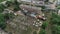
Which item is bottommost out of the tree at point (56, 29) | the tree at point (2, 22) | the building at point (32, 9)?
the tree at point (56, 29)

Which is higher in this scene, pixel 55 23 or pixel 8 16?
pixel 8 16

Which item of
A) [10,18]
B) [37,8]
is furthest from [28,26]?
[37,8]

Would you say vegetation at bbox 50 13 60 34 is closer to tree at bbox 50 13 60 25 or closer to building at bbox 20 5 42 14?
tree at bbox 50 13 60 25

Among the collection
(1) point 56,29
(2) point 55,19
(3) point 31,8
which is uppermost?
(3) point 31,8

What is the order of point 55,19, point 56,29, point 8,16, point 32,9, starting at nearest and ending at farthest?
point 56,29 < point 55,19 < point 8,16 < point 32,9

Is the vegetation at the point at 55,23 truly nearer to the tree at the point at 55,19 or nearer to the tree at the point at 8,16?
the tree at the point at 55,19

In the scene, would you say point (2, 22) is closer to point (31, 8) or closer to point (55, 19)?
point (31, 8)

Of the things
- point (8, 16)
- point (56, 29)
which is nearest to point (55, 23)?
point (56, 29)

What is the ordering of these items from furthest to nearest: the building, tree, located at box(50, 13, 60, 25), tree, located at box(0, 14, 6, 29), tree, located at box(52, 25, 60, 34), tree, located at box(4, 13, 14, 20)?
the building
tree, located at box(4, 13, 14, 20)
tree, located at box(50, 13, 60, 25)
tree, located at box(0, 14, 6, 29)
tree, located at box(52, 25, 60, 34)

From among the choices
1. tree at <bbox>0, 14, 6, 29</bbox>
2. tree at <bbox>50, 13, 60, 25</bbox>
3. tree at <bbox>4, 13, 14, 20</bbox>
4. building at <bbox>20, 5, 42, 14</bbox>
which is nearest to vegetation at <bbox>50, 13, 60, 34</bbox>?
tree at <bbox>50, 13, 60, 25</bbox>

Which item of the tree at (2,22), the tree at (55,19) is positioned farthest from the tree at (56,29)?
the tree at (2,22)

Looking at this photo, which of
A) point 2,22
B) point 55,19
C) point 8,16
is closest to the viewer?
point 2,22
